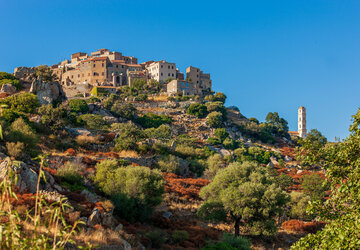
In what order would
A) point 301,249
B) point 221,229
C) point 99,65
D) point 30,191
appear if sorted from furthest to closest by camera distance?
point 99,65, point 221,229, point 30,191, point 301,249

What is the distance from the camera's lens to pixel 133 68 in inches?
4724

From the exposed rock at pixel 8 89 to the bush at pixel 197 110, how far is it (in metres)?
48.0

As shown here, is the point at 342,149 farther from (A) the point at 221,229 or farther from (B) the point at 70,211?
(A) the point at 221,229

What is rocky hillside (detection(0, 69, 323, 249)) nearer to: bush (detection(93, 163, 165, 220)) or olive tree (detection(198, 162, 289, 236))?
bush (detection(93, 163, 165, 220))

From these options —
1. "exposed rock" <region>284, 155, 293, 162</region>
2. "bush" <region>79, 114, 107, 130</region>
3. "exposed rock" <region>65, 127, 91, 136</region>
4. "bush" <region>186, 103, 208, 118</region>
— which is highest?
"bush" <region>186, 103, 208, 118</region>

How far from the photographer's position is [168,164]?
39562 mm

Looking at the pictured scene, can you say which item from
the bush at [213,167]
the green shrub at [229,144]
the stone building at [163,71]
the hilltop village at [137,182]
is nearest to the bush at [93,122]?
the hilltop village at [137,182]

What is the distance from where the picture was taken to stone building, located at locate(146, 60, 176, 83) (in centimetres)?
11412

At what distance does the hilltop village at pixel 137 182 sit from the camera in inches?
516

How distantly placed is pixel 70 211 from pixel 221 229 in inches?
545

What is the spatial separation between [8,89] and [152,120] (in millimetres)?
32809

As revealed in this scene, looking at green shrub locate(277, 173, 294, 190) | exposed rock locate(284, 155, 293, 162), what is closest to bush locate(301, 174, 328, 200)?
green shrub locate(277, 173, 294, 190)

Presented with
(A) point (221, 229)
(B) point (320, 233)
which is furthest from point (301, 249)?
(A) point (221, 229)

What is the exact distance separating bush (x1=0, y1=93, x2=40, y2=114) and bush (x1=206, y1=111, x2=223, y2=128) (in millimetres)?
46606
